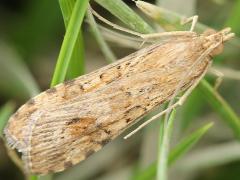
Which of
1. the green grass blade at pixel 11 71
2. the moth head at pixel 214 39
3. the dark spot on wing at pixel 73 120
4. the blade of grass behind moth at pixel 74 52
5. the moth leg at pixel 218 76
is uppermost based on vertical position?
the green grass blade at pixel 11 71

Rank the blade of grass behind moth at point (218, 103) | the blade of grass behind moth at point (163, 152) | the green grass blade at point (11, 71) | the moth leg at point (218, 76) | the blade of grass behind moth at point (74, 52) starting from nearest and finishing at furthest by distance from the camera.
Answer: the blade of grass behind moth at point (163, 152)
the blade of grass behind moth at point (74, 52)
the blade of grass behind moth at point (218, 103)
the moth leg at point (218, 76)
the green grass blade at point (11, 71)

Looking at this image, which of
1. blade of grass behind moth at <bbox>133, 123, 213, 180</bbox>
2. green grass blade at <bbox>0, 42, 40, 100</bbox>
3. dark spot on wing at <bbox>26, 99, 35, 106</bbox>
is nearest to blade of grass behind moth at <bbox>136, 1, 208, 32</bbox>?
blade of grass behind moth at <bbox>133, 123, 213, 180</bbox>

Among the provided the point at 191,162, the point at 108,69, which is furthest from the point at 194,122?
the point at 108,69

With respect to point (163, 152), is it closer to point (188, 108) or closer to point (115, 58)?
point (115, 58)

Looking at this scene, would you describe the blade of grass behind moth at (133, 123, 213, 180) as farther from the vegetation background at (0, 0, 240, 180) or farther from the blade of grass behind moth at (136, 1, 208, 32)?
the blade of grass behind moth at (136, 1, 208, 32)

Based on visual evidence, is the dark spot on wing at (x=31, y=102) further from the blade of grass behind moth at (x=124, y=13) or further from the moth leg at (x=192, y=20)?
the moth leg at (x=192, y=20)

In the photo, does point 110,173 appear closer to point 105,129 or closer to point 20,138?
point 105,129

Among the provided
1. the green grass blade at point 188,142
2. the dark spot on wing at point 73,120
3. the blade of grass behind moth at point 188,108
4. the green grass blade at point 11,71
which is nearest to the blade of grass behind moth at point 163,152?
the green grass blade at point 188,142

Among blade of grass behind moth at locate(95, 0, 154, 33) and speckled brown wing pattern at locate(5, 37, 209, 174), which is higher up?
blade of grass behind moth at locate(95, 0, 154, 33)
